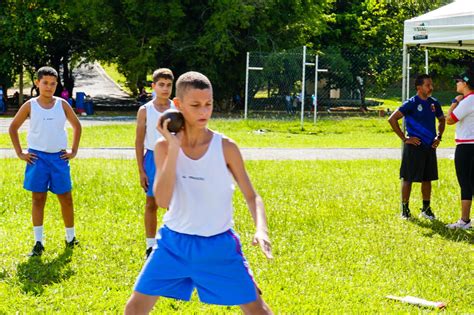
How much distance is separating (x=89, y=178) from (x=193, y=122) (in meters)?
8.77

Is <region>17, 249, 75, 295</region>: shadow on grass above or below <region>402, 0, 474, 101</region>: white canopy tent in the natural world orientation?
below

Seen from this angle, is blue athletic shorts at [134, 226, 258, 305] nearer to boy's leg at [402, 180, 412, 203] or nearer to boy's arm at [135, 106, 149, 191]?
boy's arm at [135, 106, 149, 191]

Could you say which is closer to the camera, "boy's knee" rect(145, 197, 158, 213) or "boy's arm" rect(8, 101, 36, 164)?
"boy's knee" rect(145, 197, 158, 213)

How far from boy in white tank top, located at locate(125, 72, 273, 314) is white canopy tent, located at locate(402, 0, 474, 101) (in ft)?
19.2

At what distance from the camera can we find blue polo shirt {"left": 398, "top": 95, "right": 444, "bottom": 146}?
9656mm

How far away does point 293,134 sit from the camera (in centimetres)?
2417

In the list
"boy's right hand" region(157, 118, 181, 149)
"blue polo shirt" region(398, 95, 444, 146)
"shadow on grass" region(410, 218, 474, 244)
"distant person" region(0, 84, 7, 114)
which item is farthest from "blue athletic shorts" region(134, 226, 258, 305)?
"distant person" region(0, 84, 7, 114)

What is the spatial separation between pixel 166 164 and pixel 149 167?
10.8 feet

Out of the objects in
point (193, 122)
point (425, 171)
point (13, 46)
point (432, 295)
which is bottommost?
point (432, 295)

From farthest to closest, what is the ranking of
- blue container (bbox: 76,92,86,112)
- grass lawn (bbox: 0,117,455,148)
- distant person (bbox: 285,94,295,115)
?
blue container (bbox: 76,92,86,112)
distant person (bbox: 285,94,295,115)
grass lawn (bbox: 0,117,455,148)

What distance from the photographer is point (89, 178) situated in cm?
1252

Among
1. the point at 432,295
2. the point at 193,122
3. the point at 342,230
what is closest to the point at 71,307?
the point at 193,122

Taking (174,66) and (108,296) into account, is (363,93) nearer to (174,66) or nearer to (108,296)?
(174,66)

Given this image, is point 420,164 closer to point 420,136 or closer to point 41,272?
point 420,136
